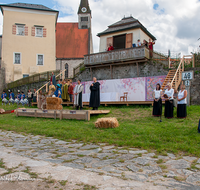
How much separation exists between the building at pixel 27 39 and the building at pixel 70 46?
189 inches

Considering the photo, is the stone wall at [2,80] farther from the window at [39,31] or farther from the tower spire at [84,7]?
the tower spire at [84,7]

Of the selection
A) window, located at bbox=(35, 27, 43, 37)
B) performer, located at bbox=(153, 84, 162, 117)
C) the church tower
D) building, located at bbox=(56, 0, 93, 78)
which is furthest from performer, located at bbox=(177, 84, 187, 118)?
the church tower

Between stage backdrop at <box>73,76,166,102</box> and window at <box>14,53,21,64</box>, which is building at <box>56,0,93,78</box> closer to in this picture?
window at <box>14,53,21,64</box>

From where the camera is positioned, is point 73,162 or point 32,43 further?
point 32,43

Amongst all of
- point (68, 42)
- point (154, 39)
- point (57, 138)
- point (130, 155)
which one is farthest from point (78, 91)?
point (68, 42)

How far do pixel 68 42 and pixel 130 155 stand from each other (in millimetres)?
36299

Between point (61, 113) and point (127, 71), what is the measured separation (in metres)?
11.6

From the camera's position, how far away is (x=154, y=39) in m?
26.1

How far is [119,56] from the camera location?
66.6ft

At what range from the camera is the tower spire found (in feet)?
158

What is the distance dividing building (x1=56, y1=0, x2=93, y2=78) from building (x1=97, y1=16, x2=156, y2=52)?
506 inches

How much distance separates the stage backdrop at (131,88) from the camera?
633 inches

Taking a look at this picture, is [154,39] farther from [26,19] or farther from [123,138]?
[123,138]

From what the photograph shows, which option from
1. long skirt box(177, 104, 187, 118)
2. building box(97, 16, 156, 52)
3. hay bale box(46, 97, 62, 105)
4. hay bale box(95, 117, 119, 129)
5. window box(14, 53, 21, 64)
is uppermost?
building box(97, 16, 156, 52)
